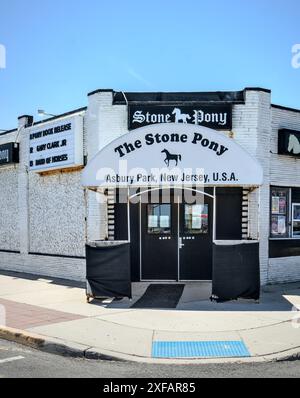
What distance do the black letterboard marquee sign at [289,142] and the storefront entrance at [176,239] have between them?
2267mm

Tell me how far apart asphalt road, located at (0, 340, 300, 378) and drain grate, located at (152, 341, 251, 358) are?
0.30m

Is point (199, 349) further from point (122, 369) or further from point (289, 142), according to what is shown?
point (289, 142)

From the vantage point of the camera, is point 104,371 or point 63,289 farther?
point 63,289

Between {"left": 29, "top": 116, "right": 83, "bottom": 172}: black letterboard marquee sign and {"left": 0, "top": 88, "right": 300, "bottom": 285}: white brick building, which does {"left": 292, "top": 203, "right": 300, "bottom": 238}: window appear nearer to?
{"left": 0, "top": 88, "right": 300, "bottom": 285}: white brick building

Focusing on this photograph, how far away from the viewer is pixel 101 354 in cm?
605

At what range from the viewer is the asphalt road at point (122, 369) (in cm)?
541

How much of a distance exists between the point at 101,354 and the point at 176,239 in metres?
5.70

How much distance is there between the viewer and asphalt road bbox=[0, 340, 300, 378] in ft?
17.7

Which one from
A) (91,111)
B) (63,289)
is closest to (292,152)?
(91,111)

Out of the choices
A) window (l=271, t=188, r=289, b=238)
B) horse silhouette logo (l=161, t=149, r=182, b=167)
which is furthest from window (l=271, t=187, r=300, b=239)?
horse silhouette logo (l=161, t=149, r=182, b=167)

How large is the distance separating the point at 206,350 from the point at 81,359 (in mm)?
1738

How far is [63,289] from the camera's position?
11148 mm

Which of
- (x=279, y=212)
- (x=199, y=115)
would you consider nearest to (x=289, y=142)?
(x=279, y=212)
